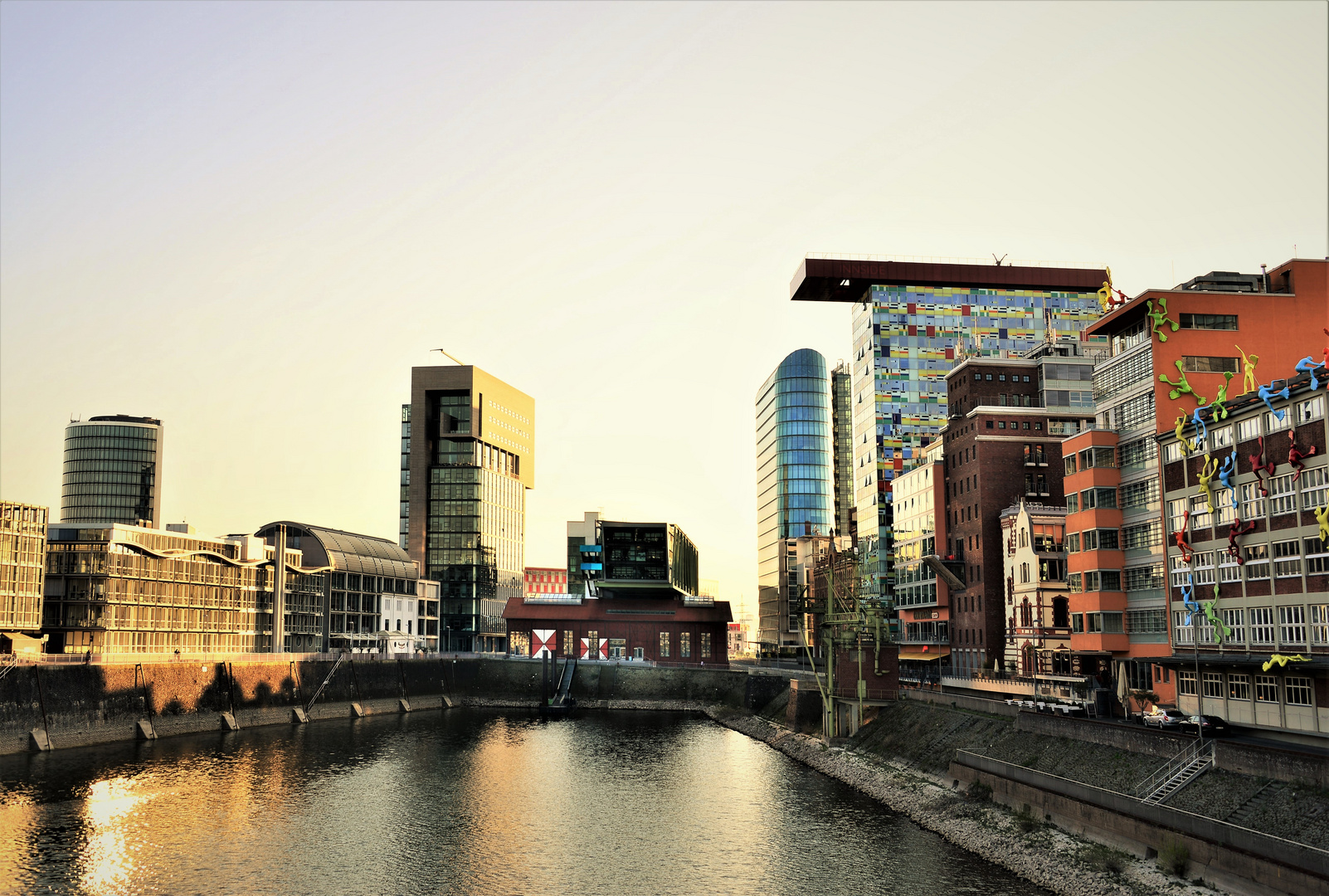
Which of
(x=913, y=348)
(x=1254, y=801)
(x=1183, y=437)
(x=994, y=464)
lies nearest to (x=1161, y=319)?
(x=1183, y=437)

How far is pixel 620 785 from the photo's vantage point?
89.0 metres

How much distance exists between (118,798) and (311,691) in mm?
71402

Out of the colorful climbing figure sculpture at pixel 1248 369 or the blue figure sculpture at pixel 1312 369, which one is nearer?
the blue figure sculpture at pixel 1312 369

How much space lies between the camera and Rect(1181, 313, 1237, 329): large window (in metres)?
84.0

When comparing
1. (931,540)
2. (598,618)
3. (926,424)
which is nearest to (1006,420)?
(931,540)

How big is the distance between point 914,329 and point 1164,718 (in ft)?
397

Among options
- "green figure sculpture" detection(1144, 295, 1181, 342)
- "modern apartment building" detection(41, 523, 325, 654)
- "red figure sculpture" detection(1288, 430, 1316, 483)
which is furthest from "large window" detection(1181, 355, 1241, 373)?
"modern apartment building" detection(41, 523, 325, 654)

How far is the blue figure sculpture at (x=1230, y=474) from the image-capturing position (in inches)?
2704

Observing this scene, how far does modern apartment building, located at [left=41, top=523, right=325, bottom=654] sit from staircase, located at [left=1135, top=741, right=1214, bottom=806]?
113 m

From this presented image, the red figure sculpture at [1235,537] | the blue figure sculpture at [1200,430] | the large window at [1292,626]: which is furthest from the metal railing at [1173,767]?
the blue figure sculpture at [1200,430]

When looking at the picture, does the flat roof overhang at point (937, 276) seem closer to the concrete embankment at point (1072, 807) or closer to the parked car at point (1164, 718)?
the concrete embankment at point (1072, 807)

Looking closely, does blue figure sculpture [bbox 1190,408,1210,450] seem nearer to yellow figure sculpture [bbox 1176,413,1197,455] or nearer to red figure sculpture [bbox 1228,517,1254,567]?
yellow figure sculpture [bbox 1176,413,1197,455]

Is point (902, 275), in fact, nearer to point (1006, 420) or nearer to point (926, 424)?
point (926, 424)

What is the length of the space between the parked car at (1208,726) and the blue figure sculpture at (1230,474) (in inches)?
542
